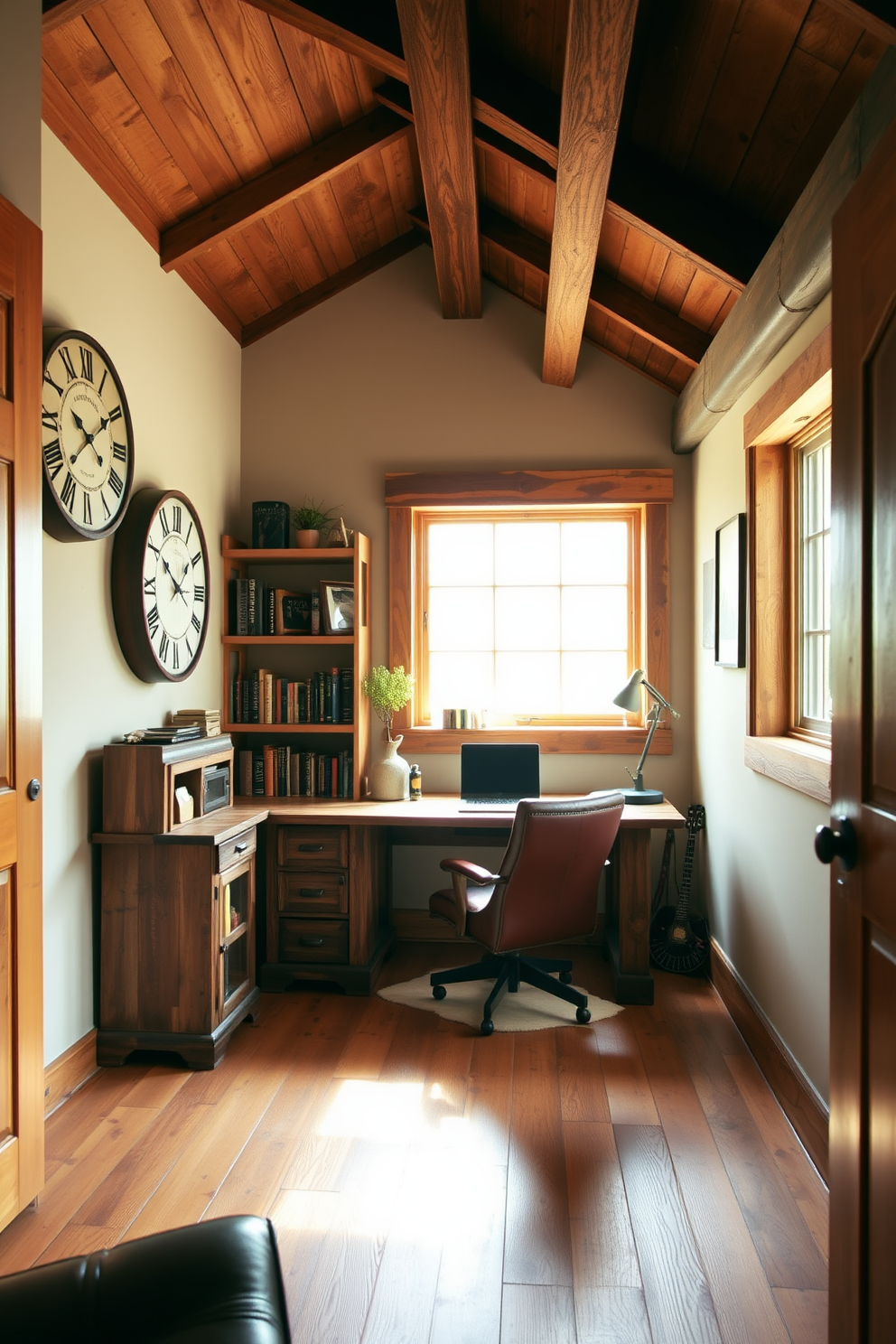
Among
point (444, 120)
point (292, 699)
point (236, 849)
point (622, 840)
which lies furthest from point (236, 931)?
point (444, 120)

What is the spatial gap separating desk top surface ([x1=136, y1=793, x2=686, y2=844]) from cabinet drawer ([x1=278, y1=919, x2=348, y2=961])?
17.7 inches

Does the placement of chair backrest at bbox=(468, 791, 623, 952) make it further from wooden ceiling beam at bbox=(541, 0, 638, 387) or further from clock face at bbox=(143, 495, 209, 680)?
wooden ceiling beam at bbox=(541, 0, 638, 387)

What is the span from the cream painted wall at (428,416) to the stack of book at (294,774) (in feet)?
1.63

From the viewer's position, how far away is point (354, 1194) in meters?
2.20

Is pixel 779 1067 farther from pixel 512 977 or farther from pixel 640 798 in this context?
pixel 640 798

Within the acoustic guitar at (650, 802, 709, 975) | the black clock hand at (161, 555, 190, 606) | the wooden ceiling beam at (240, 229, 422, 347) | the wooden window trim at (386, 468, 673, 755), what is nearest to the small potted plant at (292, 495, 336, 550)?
the wooden window trim at (386, 468, 673, 755)

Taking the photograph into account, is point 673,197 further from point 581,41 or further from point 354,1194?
point 354,1194

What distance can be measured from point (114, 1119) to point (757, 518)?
9.31 ft

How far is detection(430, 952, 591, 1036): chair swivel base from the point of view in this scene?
3.30m

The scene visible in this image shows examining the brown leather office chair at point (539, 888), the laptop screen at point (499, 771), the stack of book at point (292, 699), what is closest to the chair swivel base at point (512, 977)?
the brown leather office chair at point (539, 888)

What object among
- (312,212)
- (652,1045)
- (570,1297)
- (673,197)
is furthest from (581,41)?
(652,1045)

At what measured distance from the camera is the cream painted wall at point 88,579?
106 inches

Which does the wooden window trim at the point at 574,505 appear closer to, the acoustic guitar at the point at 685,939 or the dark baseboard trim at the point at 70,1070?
the acoustic guitar at the point at 685,939

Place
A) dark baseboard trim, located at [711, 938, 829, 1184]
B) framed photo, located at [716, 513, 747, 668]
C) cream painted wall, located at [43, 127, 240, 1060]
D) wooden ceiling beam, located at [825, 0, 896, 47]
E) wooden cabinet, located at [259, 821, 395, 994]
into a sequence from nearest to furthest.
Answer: wooden ceiling beam, located at [825, 0, 896, 47] → dark baseboard trim, located at [711, 938, 829, 1184] → cream painted wall, located at [43, 127, 240, 1060] → framed photo, located at [716, 513, 747, 668] → wooden cabinet, located at [259, 821, 395, 994]
